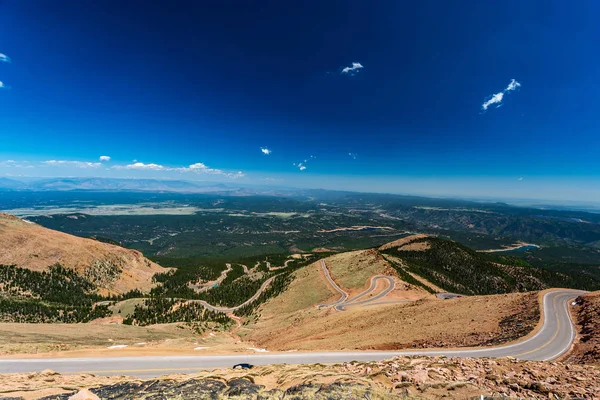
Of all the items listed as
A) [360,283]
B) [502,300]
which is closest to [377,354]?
[502,300]

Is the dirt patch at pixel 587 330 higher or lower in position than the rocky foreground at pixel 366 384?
lower

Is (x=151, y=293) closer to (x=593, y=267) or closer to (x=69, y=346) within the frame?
(x=69, y=346)

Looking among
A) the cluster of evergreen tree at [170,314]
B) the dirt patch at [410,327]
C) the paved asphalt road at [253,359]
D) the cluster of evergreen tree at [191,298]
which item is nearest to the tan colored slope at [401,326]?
the dirt patch at [410,327]

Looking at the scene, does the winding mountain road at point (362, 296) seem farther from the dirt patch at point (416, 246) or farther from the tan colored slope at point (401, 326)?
the dirt patch at point (416, 246)

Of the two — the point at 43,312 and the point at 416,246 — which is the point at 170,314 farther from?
the point at 416,246

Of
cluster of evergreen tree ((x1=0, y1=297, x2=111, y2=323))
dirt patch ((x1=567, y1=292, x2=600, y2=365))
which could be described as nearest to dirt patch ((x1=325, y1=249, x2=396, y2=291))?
dirt patch ((x1=567, y1=292, x2=600, y2=365))

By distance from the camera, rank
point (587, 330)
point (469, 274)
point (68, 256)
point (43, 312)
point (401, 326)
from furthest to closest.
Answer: point (469, 274) < point (68, 256) < point (43, 312) < point (401, 326) < point (587, 330)

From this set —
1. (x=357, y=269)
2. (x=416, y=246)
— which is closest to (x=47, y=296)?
(x=357, y=269)
